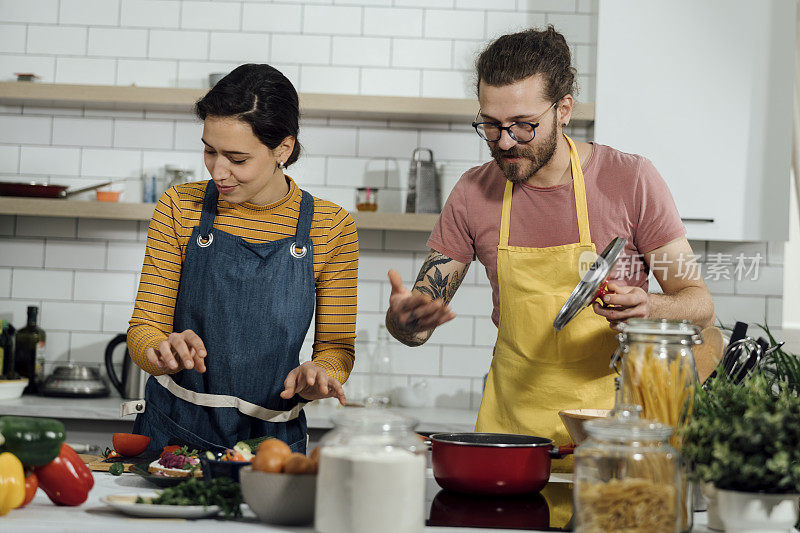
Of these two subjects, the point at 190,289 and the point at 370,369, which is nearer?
the point at 190,289

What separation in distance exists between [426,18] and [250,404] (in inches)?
88.4

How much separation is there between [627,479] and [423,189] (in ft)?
8.01

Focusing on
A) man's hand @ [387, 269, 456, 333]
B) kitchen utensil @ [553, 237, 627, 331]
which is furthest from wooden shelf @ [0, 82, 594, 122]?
kitchen utensil @ [553, 237, 627, 331]

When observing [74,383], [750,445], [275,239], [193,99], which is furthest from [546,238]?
[74,383]

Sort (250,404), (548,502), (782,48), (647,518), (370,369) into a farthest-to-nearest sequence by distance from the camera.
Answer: (370,369) → (782,48) → (250,404) → (548,502) → (647,518)

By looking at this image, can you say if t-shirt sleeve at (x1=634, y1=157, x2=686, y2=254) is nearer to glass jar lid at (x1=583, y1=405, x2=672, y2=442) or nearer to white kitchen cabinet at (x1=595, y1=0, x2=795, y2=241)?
glass jar lid at (x1=583, y1=405, x2=672, y2=442)

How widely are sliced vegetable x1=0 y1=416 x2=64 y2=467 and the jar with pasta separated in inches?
33.4

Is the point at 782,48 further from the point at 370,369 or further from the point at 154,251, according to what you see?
the point at 154,251

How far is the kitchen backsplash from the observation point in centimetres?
365

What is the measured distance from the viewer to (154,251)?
201 cm

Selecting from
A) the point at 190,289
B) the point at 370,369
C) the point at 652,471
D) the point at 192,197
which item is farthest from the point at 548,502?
the point at 370,369

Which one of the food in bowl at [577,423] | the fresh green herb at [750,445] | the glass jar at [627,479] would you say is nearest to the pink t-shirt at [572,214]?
the food in bowl at [577,423]

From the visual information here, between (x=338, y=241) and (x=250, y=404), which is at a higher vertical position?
(x=338, y=241)

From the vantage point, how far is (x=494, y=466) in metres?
1.31
